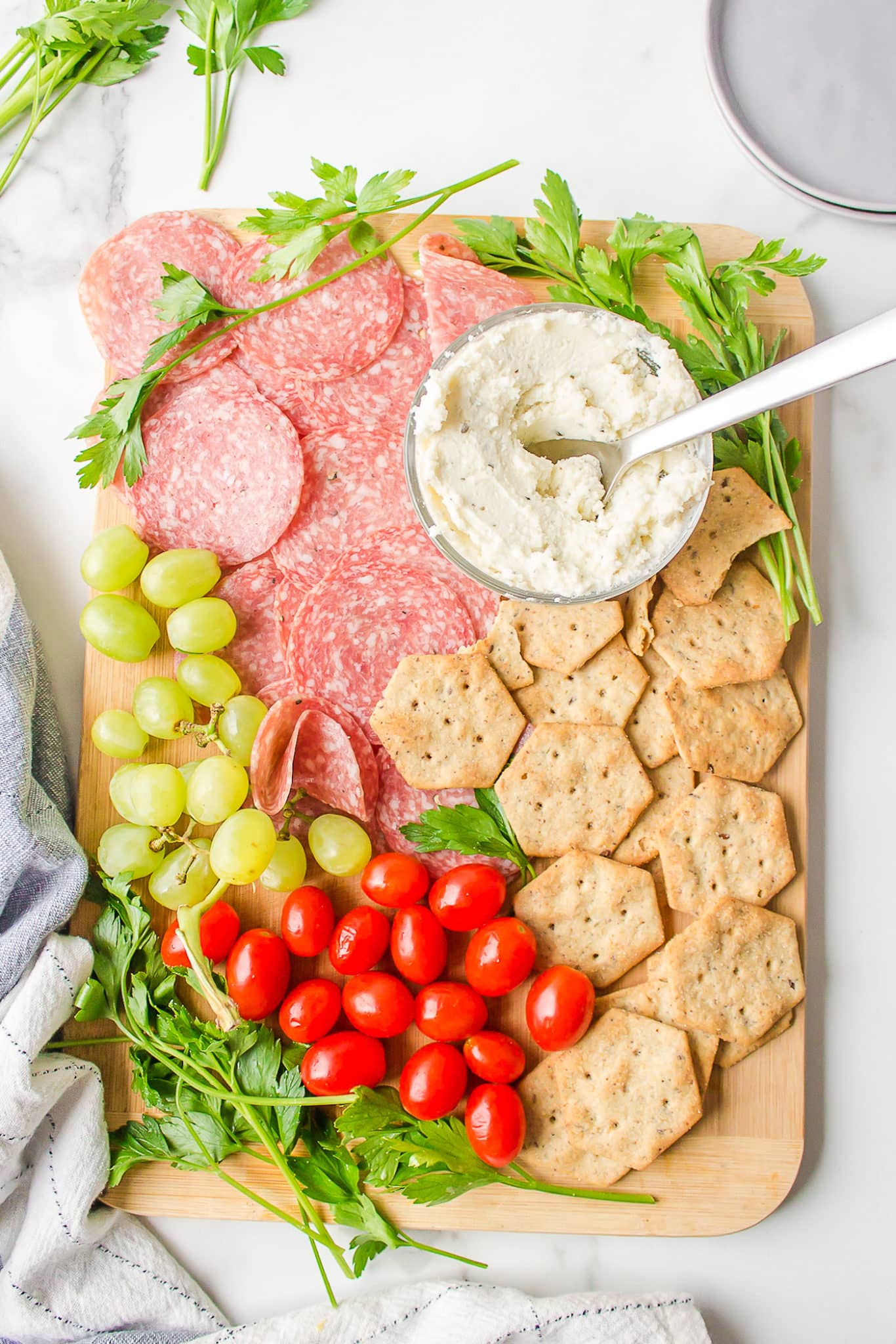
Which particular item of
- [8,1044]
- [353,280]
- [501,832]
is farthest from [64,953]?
[353,280]

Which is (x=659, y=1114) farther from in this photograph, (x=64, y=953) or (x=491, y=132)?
(x=491, y=132)

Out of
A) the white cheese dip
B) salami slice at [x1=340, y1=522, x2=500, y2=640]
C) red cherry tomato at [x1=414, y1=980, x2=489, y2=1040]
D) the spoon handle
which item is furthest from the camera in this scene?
salami slice at [x1=340, y1=522, x2=500, y2=640]

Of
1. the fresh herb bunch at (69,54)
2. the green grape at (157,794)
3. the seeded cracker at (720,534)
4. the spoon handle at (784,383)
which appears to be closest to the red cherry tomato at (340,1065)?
the green grape at (157,794)

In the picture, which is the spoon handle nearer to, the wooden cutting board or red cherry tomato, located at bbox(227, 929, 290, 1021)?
the wooden cutting board

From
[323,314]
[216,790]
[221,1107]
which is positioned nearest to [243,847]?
[216,790]

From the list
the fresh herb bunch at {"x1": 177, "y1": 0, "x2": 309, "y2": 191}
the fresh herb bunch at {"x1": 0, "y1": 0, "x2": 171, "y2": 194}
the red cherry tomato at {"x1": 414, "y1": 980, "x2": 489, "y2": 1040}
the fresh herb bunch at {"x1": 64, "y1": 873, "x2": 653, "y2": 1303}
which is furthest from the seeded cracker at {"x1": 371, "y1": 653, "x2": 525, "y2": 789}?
the fresh herb bunch at {"x1": 0, "y1": 0, "x2": 171, "y2": 194}
